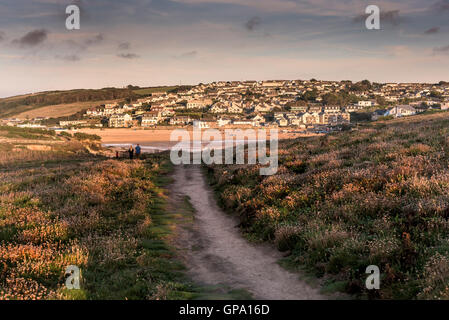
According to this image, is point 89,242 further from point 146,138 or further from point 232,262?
point 146,138

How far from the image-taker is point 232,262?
33.8ft

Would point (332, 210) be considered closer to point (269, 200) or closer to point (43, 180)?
point (269, 200)

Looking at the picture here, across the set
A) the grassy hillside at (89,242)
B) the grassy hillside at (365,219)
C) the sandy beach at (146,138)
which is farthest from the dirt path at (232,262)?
the sandy beach at (146,138)

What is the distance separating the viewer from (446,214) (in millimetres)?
9367

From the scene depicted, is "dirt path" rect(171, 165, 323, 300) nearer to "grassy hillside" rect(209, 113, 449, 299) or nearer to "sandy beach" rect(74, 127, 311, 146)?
"grassy hillside" rect(209, 113, 449, 299)

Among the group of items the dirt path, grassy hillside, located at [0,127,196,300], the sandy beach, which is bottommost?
the dirt path

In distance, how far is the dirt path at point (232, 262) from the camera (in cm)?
814

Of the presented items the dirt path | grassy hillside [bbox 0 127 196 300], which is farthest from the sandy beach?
the dirt path

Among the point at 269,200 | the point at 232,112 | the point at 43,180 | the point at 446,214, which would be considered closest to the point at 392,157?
the point at 269,200

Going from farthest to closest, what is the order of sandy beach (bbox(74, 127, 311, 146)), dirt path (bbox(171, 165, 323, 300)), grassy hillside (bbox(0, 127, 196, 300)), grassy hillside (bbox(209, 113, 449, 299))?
1. sandy beach (bbox(74, 127, 311, 146))
2. dirt path (bbox(171, 165, 323, 300))
3. grassy hillside (bbox(0, 127, 196, 300))
4. grassy hillside (bbox(209, 113, 449, 299))

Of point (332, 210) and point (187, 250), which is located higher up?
point (332, 210)

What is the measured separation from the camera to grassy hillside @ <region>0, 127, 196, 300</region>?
24.8 feet

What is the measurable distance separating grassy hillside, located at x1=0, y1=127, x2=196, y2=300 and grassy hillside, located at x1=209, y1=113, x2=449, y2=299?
3.52m
